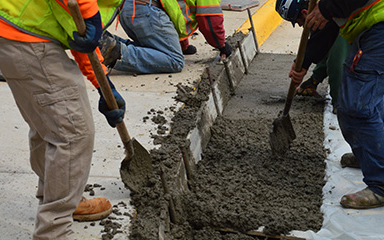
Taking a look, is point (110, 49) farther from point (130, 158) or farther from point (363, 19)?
point (363, 19)

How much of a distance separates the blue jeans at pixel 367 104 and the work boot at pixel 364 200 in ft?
0.12

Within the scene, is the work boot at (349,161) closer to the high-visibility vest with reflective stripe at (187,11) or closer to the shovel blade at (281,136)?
the shovel blade at (281,136)

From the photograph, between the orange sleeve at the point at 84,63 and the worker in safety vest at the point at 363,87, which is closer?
the orange sleeve at the point at 84,63

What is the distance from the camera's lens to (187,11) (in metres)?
5.54

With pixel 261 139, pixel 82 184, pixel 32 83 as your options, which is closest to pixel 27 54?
pixel 32 83

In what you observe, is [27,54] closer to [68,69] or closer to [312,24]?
[68,69]

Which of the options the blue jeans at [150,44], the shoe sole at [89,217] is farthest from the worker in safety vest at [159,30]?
the shoe sole at [89,217]

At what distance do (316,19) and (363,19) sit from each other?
292mm

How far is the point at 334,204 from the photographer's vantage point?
3389 millimetres

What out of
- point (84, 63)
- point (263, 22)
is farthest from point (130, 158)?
point (263, 22)

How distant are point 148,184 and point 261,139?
1341 mm

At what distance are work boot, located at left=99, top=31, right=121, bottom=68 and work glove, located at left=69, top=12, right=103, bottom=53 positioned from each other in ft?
8.81

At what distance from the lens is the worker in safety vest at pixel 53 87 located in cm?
240

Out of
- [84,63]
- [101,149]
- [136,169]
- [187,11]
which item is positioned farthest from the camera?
[187,11]
